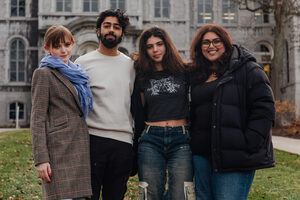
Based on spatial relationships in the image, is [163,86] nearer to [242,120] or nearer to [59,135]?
[242,120]

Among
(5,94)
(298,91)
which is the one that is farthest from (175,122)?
(5,94)

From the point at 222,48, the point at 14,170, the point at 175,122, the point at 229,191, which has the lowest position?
the point at 14,170

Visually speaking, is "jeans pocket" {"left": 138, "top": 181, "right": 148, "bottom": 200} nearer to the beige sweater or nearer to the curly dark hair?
the beige sweater

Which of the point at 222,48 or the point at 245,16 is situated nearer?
the point at 222,48

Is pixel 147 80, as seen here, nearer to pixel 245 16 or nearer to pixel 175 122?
pixel 175 122

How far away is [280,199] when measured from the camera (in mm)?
6113

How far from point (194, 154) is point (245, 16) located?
78.5ft

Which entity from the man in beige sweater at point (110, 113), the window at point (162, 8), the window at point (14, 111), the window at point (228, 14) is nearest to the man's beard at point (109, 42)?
the man in beige sweater at point (110, 113)

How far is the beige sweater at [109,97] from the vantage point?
3744mm

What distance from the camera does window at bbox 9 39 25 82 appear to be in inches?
974

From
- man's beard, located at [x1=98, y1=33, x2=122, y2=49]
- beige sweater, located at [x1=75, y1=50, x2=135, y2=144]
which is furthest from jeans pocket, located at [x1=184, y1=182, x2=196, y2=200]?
man's beard, located at [x1=98, y1=33, x2=122, y2=49]

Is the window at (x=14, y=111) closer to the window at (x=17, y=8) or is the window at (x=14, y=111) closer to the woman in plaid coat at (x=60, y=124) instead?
the window at (x=17, y=8)

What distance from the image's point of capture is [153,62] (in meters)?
4.09

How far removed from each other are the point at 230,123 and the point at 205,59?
85cm
